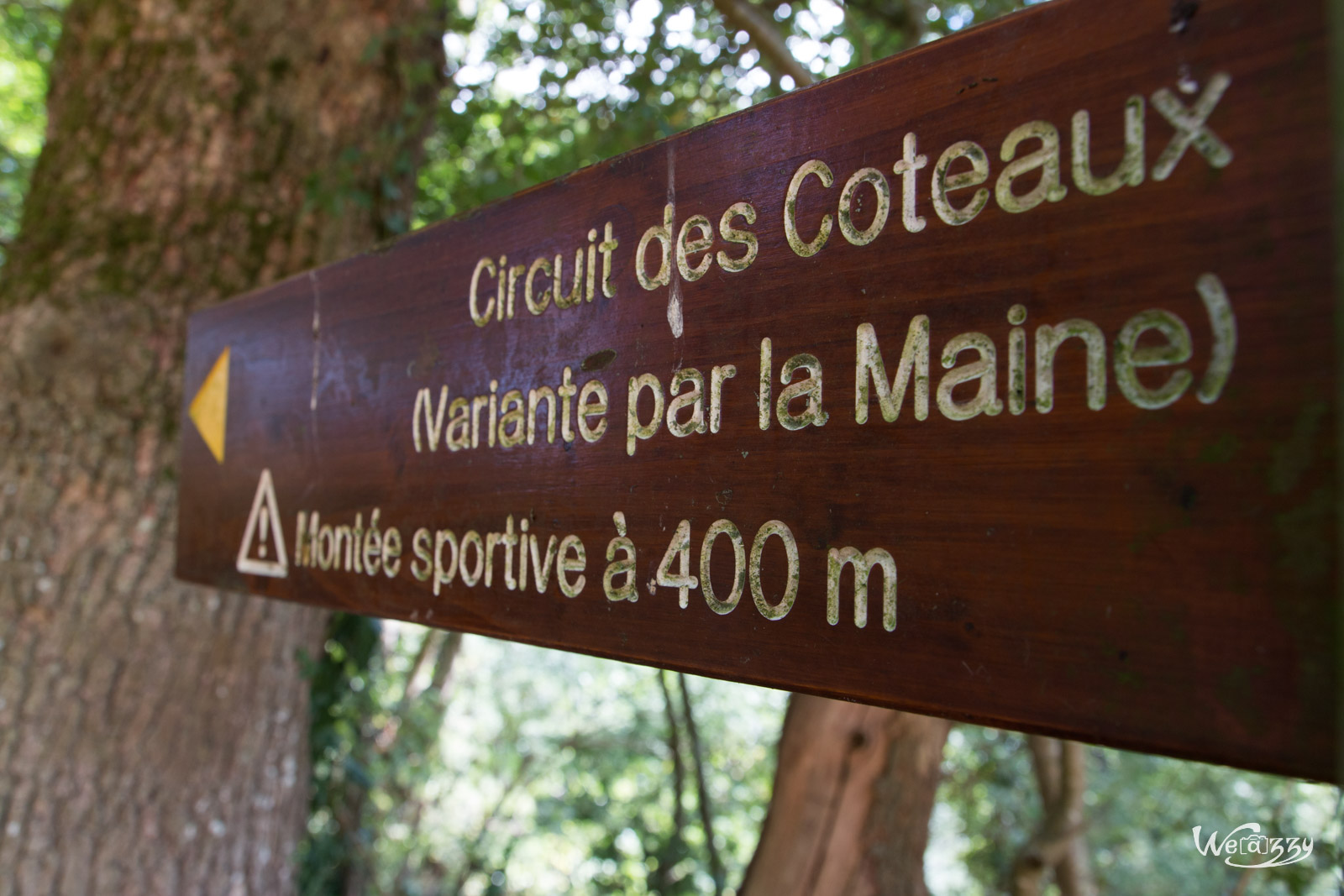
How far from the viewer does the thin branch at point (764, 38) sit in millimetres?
1957

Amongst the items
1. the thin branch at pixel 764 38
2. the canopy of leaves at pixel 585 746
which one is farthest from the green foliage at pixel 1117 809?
the thin branch at pixel 764 38

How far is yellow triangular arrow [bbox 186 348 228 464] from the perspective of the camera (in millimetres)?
1439

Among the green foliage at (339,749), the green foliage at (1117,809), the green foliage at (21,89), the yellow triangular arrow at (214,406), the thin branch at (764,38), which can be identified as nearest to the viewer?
the yellow triangular arrow at (214,406)

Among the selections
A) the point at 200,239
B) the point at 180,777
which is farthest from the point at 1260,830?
the point at 200,239

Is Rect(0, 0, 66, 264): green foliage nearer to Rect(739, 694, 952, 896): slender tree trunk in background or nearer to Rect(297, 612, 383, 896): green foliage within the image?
Rect(297, 612, 383, 896): green foliage

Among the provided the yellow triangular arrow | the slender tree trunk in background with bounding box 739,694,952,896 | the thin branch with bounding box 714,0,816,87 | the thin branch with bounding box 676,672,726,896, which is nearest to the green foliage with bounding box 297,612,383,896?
the thin branch with bounding box 676,672,726,896

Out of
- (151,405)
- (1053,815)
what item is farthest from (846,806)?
(151,405)

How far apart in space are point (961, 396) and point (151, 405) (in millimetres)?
2217

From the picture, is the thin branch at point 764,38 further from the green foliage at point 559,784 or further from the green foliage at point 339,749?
the green foliage at point 559,784

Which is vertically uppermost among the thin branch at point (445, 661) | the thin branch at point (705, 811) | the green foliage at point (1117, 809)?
the thin branch at point (445, 661)

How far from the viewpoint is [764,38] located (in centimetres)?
198

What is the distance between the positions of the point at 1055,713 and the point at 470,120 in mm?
2686

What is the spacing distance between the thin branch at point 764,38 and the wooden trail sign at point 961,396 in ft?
4.04

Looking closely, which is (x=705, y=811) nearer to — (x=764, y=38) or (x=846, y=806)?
(x=846, y=806)
